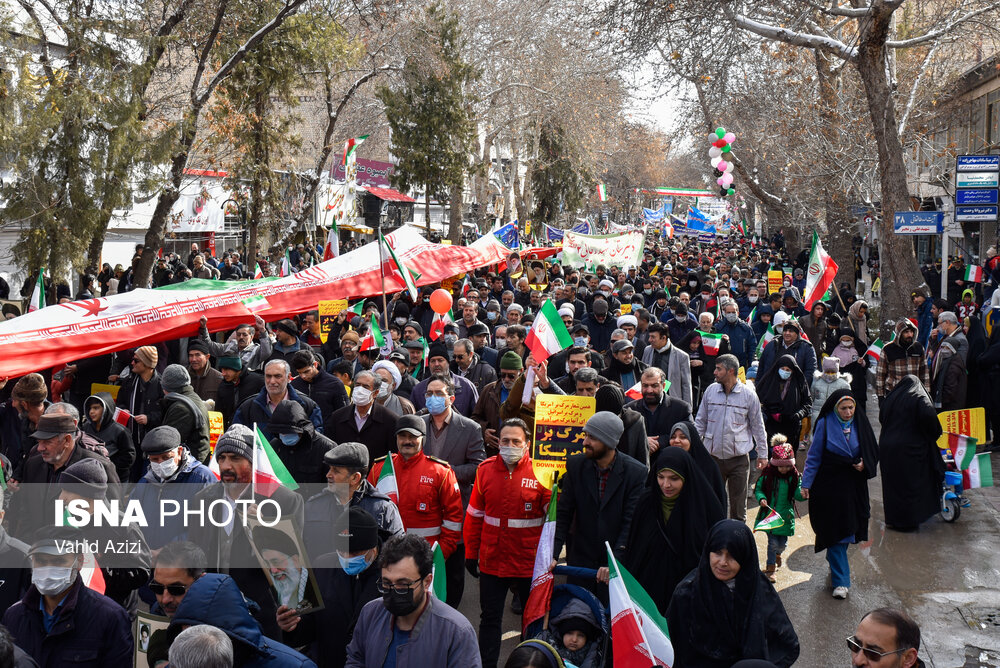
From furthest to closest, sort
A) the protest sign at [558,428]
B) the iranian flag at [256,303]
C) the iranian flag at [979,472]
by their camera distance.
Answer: the iranian flag at [256,303] < the iranian flag at [979,472] < the protest sign at [558,428]

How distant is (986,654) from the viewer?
245 inches

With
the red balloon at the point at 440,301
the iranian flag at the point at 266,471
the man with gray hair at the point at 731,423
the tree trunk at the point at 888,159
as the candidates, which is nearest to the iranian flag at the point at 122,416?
the iranian flag at the point at 266,471

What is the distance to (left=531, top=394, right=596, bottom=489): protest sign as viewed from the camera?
6.47 meters

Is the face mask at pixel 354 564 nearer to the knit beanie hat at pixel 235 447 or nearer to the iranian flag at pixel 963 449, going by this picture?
the knit beanie hat at pixel 235 447

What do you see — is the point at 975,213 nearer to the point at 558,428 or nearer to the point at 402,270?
the point at 402,270

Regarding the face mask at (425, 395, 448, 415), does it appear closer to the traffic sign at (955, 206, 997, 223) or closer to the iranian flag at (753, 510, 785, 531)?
the iranian flag at (753, 510, 785, 531)

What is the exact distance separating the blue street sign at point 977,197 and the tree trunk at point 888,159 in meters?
1.18

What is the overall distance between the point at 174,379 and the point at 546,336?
3214mm

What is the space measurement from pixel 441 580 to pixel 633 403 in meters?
2.80

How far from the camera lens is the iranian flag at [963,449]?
27.9ft

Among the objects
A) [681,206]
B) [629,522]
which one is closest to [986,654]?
[629,522]

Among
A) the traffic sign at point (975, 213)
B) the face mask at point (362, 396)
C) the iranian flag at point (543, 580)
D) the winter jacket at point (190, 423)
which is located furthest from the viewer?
the traffic sign at point (975, 213)

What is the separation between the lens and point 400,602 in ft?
12.4

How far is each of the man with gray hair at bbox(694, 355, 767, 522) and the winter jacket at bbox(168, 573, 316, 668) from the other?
517 cm
